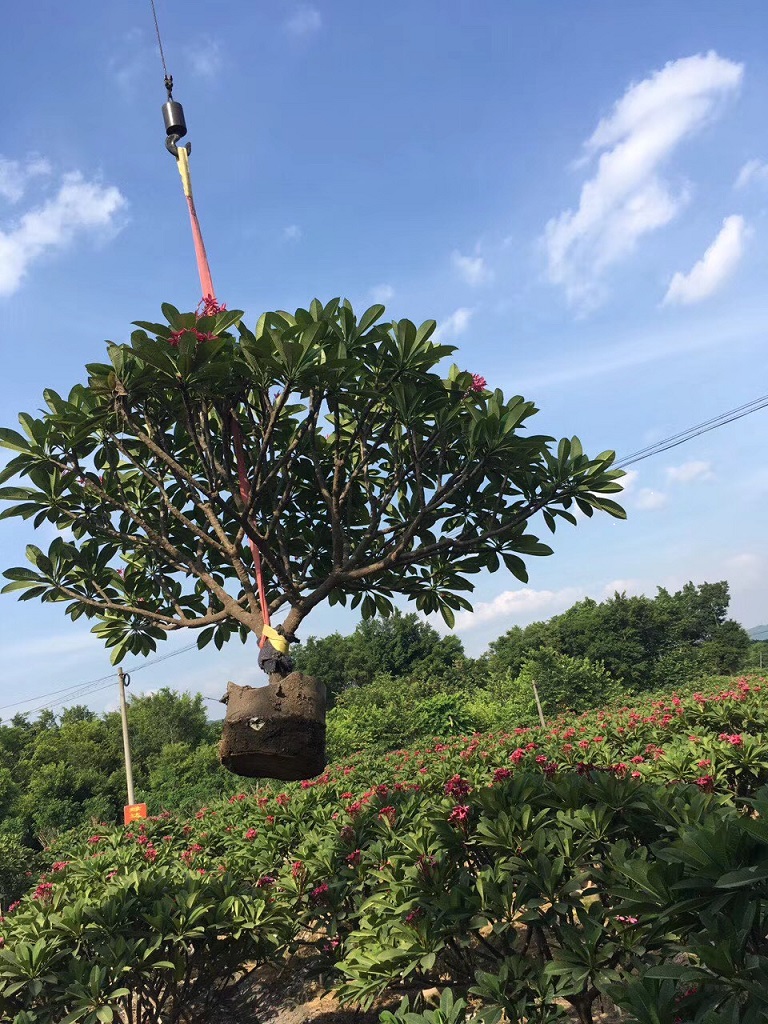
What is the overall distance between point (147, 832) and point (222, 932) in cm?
562

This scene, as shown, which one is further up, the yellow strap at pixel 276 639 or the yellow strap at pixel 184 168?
the yellow strap at pixel 184 168

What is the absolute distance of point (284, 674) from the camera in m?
3.40

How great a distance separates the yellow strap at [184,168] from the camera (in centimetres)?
404

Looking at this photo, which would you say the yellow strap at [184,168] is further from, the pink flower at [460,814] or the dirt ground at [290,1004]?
the dirt ground at [290,1004]

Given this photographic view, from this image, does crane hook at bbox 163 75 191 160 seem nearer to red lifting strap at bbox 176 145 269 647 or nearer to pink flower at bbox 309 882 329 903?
red lifting strap at bbox 176 145 269 647

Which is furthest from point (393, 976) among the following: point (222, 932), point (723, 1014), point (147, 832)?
point (147, 832)

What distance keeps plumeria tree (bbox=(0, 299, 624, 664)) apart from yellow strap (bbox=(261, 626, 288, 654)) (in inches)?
8.2

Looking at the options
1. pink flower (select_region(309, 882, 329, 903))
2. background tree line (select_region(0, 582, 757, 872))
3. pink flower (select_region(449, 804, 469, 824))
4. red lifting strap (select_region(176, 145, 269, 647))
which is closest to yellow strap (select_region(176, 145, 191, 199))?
red lifting strap (select_region(176, 145, 269, 647))

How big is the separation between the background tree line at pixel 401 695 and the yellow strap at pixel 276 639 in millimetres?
17817

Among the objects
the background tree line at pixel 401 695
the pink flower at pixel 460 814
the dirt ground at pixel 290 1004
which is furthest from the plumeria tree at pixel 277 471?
the background tree line at pixel 401 695

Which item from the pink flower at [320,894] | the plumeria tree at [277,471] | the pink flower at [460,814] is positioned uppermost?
the plumeria tree at [277,471]

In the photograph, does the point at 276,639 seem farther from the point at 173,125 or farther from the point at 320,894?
the point at 173,125

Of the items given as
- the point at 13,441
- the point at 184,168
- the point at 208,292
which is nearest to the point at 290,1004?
the point at 13,441

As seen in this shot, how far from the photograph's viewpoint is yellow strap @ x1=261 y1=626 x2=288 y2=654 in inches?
136
